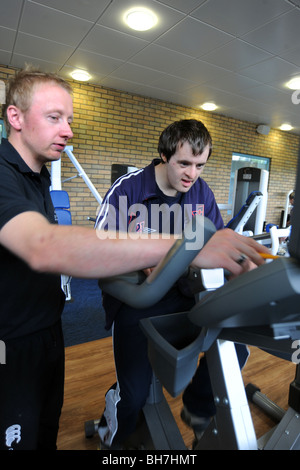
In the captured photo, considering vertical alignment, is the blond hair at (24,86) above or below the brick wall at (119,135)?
below

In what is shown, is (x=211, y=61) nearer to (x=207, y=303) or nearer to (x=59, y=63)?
(x=59, y=63)

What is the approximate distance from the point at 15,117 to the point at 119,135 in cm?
498

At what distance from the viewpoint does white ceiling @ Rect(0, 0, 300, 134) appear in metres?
2.97

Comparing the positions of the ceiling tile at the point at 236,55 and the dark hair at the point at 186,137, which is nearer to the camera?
the dark hair at the point at 186,137

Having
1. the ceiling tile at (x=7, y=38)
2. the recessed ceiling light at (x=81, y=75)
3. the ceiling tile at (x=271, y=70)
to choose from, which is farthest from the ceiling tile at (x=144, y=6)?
the ceiling tile at (x=271, y=70)

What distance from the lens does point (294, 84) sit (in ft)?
16.1

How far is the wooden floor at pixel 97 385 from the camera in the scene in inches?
66.9

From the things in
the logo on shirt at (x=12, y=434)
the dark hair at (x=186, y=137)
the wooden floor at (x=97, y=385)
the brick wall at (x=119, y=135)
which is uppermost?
the brick wall at (x=119, y=135)

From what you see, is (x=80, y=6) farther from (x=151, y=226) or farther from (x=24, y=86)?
(x=151, y=226)

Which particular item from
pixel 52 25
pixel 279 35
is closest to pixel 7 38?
pixel 52 25

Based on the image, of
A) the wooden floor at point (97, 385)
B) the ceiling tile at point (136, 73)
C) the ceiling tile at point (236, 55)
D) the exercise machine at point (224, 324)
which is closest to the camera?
the exercise machine at point (224, 324)

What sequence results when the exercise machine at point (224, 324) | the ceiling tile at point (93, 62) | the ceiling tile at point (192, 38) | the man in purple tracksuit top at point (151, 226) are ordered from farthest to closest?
the ceiling tile at point (93, 62) → the ceiling tile at point (192, 38) → the man in purple tracksuit top at point (151, 226) → the exercise machine at point (224, 324)

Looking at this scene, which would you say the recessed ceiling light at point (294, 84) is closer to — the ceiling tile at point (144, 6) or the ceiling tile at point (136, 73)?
the ceiling tile at point (136, 73)
